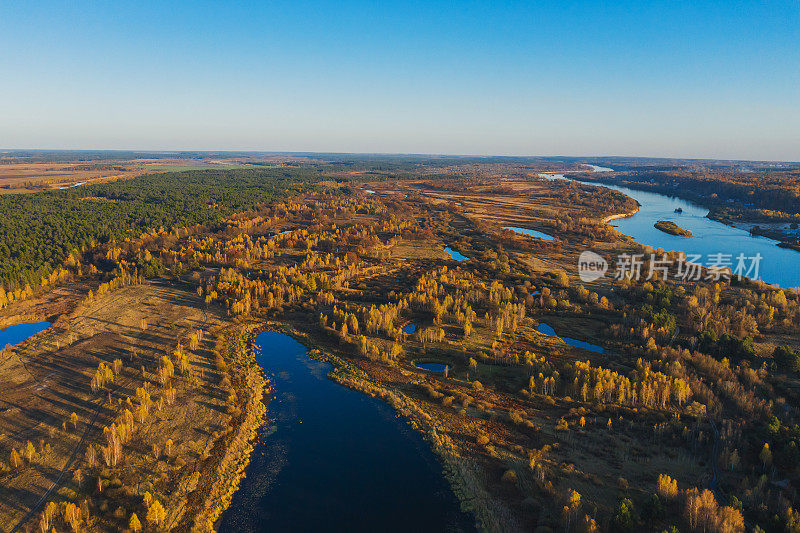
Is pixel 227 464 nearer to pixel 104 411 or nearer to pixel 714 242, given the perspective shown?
pixel 104 411

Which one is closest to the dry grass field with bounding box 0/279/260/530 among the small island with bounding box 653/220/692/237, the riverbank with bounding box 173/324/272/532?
the riverbank with bounding box 173/324/272/532

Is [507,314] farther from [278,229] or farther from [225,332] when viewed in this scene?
[278,229]

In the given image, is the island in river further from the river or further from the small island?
the small island

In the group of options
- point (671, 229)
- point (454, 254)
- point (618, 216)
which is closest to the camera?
point (454, 254)

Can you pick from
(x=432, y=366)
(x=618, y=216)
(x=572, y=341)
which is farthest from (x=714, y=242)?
(x=432, y=366)

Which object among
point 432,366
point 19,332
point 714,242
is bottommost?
point 432,366

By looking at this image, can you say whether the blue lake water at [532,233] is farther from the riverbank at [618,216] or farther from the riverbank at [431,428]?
the riverbank at [431,428]
